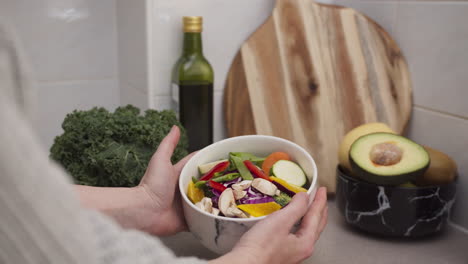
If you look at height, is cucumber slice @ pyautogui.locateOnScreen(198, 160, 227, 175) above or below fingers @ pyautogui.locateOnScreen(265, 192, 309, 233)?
below

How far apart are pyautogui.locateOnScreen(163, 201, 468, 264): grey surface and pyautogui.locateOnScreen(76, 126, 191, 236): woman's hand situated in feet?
0.27

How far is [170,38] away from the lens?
3.31 ft

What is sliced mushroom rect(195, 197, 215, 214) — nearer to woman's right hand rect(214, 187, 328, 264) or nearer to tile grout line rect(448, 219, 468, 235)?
woman's right hand rect(214, 187, 328, 264)

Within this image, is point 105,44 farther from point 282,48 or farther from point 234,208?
point 234,208

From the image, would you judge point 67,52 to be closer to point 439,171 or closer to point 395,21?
point 395,21

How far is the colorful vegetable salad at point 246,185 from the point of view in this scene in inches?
25.4

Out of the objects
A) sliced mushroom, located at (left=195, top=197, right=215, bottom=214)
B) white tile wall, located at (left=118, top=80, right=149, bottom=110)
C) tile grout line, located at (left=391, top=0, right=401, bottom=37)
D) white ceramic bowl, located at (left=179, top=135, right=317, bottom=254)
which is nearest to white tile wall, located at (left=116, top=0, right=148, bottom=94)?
white tile wall, located at (left=118, top=80, right=149, bottom=110)

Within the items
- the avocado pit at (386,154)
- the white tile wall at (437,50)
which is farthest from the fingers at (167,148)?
the white tile wall at (437,50)

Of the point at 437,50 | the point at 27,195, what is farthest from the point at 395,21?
the point at 27,195

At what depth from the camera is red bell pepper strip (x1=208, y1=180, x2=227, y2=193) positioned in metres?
0.68

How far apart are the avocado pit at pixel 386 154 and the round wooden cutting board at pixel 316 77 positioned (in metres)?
0.24

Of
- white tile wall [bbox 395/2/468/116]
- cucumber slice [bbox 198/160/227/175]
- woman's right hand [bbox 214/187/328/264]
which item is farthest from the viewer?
white tile wall [bbox 395/2/468/116]

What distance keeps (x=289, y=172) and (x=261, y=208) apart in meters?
0.09

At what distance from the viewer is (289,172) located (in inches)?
27.8
